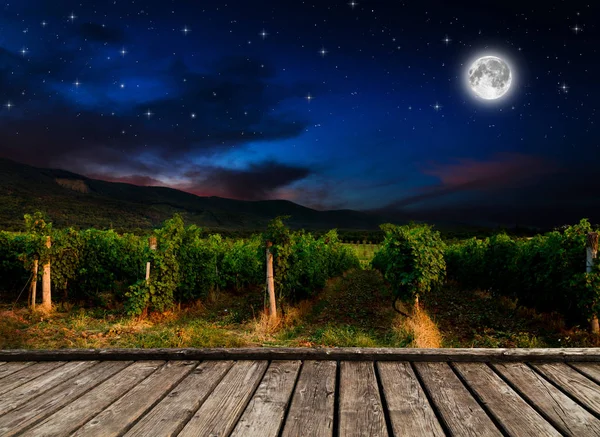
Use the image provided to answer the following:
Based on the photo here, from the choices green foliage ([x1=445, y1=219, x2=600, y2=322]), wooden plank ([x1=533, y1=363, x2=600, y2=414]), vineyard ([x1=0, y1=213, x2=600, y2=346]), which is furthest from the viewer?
vineyard ([x1=0, y1=213, x2=600, y2=346])

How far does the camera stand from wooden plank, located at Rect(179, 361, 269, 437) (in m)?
1.71

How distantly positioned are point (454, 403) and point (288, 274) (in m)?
10.4

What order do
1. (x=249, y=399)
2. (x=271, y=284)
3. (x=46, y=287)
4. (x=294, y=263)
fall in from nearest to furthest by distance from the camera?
(x=249, y=399)
(x=271, y=284)
(x=46, y=287)
(x=294, y=263)

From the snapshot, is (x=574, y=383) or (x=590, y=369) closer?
(x=574, y=383)

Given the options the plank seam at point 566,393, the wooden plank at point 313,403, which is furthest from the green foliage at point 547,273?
the wooden plank at point 313,403

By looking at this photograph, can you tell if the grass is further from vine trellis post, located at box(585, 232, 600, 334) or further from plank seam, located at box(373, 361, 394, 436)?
plank seam, located at box(373, 361, 394, 436)

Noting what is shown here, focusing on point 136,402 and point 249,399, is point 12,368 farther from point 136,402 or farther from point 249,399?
point 249,399

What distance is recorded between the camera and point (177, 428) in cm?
172

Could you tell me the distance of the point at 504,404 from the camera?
1935 millimetres

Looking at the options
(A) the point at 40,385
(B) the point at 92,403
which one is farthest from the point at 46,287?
(B) the point at 92,403

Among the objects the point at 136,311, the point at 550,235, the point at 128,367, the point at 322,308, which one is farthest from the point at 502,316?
the point at 128,367

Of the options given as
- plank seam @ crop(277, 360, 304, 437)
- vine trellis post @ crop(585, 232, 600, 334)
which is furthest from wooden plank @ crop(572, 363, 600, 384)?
vine trellis post @ crop(585, 232, 600, 334)

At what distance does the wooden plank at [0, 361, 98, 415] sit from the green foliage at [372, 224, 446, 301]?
977 cm

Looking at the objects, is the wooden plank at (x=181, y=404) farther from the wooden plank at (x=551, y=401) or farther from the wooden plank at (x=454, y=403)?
the wooden plank at (x=551, y=401)
